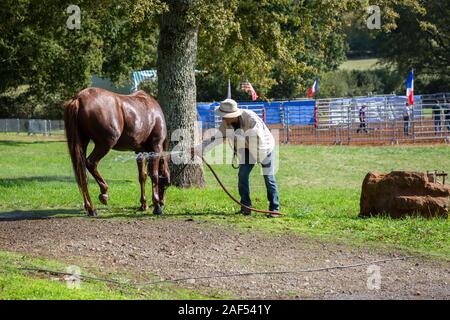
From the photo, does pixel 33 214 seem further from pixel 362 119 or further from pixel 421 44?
pixel 421 44

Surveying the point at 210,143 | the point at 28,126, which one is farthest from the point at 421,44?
the point at 210,143

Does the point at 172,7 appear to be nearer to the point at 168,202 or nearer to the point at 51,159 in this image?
the point at 168,202

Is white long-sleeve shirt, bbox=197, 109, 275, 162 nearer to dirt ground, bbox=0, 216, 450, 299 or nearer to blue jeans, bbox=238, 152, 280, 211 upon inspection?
blue jeans, bbox=238, 152, 280, 211

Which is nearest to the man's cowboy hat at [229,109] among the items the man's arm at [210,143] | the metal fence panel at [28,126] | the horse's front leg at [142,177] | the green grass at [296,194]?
the man's arm at [210,143]

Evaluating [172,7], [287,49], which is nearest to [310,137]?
[287,49]

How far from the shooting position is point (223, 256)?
10188mm

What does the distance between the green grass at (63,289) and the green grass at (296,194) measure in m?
3.79

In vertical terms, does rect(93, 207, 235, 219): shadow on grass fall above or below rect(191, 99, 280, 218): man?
below

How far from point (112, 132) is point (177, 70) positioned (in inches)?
150

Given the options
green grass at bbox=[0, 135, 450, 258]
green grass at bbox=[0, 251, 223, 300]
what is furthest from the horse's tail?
green grass at bbox=[0, 251, 223, 300]

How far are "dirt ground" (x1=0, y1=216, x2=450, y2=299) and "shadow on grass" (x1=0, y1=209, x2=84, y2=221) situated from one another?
550 millimetres

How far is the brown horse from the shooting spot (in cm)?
1266

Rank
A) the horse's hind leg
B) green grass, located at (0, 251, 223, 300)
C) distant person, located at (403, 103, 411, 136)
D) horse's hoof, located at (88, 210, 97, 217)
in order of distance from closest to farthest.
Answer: green grass, located at (0, 251, 223, 300) → the horse's hind leg → horse's hoof, located at (88, 210, 97, 217) → distant person, located at (403, 103, 411, 136)

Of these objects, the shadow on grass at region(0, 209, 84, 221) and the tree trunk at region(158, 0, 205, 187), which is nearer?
the shadow on grass at region(0, 209, 84, 221)
